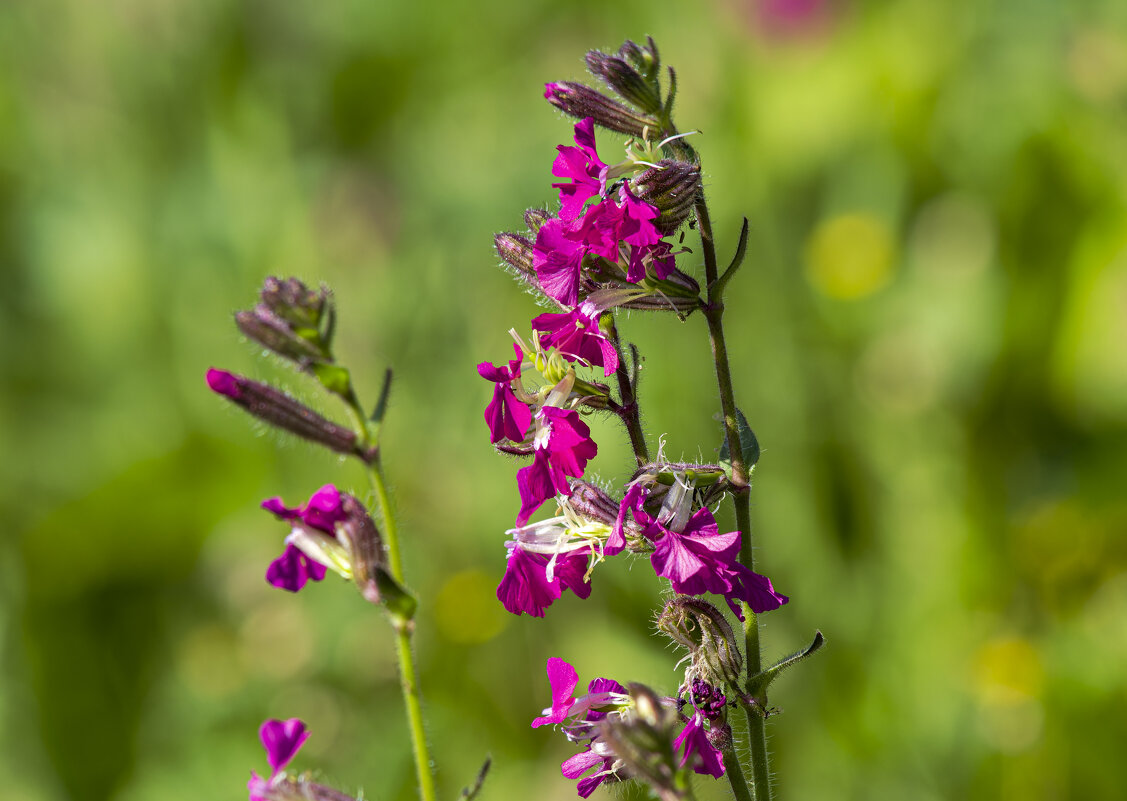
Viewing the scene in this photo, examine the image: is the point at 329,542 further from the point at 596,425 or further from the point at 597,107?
the point at 596,425

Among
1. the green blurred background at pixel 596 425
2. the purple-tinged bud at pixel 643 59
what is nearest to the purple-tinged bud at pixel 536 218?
the purple-tinged bud at pixel 643 59

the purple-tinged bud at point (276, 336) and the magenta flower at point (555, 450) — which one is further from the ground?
the purple-tinged bud at point (276, 336)

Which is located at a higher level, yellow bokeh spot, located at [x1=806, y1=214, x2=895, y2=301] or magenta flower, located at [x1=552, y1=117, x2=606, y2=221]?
magenta flower, located at [x1=552, y1=117, x2=606, y2=221]

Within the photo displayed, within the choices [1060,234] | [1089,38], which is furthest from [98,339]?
[1089,38]

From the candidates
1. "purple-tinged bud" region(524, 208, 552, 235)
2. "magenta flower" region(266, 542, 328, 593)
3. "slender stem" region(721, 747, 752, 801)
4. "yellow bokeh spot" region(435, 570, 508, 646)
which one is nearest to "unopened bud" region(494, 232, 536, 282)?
"purple-tinged bud" region(524, 208, 552, 235)

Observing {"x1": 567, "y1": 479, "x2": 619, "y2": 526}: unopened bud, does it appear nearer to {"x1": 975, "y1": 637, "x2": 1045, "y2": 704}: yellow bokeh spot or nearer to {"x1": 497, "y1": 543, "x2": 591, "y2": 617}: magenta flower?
{"x1": 497, "y1": 543, "x2": 591, "y2": 617}: magenta flower

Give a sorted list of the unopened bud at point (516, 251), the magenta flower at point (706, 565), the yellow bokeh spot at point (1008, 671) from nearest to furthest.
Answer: the magenta flower at point (706, 565), the unopened bud at point (516, 251), the yellow bokeh spot at point (1008, 671)

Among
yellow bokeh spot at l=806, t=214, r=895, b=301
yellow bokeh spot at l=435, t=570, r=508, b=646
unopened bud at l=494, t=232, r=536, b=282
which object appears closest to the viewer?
unopened bud at l=494, t=232, r=536, b=282

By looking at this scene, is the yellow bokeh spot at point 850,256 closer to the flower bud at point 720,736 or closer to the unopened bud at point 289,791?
the flower bud at point 720,736
